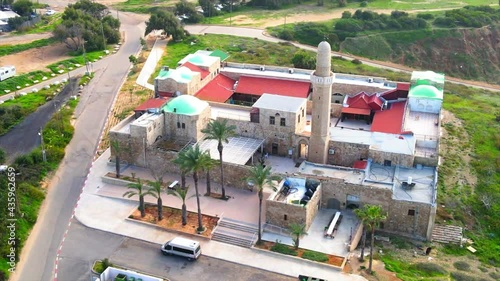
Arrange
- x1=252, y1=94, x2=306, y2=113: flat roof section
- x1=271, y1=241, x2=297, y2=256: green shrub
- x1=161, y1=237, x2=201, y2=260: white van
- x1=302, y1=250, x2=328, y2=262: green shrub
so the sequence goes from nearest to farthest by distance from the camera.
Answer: x1=302, y1=250, x2=328, y2=262: green shrub, x1=161, y1=237, x2=201, y2=260: white van, x1=271, y1=241, x2=297, y2=256: green shrub, x1=252, y1=94, x2=306, y2=113: flat roof section

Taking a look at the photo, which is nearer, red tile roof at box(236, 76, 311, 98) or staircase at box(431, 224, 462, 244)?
staircase at box(431, 224, 462, 244)

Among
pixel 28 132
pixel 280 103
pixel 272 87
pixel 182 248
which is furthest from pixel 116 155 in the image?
pixel 272 87

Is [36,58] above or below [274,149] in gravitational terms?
above

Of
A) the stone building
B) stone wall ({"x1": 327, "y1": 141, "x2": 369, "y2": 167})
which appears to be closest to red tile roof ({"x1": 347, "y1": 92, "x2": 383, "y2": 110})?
the stone building

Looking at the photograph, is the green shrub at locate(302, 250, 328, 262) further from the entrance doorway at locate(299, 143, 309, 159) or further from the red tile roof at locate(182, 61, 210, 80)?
the red tile roof at locate(182, 61, 210, 80)

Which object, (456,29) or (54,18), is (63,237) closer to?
(54,18)

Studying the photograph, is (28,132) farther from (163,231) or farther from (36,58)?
(36,58)

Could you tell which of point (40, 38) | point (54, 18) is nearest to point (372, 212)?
point (40, 38)
